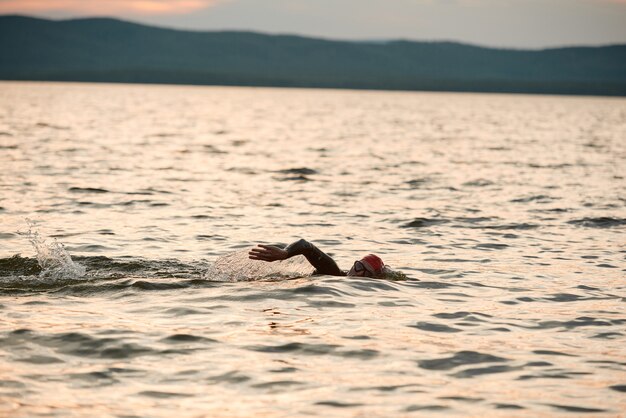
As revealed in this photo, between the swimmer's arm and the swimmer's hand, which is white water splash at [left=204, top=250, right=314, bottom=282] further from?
the swimmer's hand

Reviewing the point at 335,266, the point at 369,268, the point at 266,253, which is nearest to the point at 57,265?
the point at 266,253

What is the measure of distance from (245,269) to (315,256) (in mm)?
1142

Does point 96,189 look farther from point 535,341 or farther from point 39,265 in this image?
point 535,341

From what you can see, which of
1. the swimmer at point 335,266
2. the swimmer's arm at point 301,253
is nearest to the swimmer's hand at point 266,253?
the swimmer's arm at point 301,253

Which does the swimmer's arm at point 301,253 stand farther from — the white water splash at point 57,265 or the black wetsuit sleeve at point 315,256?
the white water splash at point 57,265

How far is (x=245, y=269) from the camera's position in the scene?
46.1 feet

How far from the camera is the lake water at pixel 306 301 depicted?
874 cm

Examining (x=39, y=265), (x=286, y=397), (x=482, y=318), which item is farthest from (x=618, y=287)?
(x=39, y=265)

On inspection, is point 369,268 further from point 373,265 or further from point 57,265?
point 57,265

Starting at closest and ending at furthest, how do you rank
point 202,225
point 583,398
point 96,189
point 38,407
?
point 38,407 → point 583,398 → point 202,225 → point 96,189

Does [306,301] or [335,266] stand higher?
[335,266]

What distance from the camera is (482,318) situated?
39.3 ft

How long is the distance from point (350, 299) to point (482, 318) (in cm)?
184

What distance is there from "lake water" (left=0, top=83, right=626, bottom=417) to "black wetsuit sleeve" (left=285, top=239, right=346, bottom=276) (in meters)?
0.31
